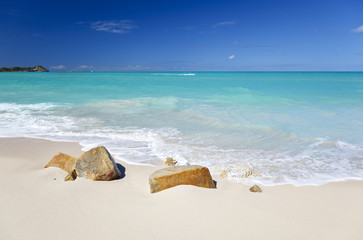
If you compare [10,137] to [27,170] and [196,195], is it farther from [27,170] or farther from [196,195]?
[196,195]

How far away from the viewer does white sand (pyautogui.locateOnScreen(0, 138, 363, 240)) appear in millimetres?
2371

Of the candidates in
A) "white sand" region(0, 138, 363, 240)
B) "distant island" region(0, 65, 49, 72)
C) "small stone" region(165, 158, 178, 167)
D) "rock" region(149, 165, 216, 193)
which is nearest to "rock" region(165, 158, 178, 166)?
"small stone" region(165, 158, 178, 167)

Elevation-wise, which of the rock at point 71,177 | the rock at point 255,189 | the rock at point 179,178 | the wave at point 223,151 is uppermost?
the rock at point 179,178

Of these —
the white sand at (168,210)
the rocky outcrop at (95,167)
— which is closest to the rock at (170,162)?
the white sand at (168,210)

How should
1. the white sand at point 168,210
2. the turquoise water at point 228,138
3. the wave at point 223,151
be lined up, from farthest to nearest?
the turquoise water at point 228,138 < the wave at point 223,151 < the white sand at point 168,210

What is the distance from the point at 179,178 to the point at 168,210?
0.56m

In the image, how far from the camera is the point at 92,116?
30.9ft

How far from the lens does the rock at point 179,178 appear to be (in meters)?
3.16

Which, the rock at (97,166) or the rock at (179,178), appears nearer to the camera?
the rock at (179,178)

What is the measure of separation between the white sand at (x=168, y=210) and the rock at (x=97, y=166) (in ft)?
0.36

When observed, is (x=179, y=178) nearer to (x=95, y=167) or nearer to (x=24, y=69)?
(x=95, y=167)

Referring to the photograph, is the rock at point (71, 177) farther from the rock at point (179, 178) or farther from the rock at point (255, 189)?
the rock at point (255, 189)

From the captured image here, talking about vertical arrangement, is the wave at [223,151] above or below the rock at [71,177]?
below

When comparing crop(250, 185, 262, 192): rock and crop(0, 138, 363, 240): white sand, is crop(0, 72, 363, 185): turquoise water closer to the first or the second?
crop(250, 185, 262, 192): rock
